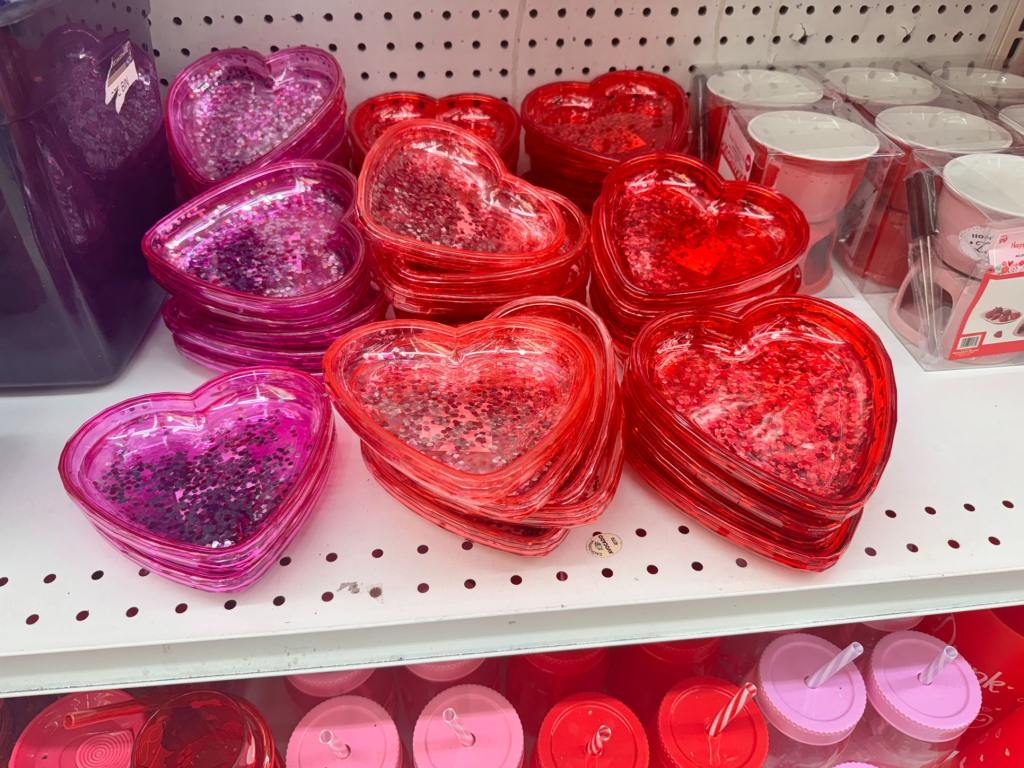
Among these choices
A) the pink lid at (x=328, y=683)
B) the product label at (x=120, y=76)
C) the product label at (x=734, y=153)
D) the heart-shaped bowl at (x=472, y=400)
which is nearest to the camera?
the heart-shaped bowl at (x=472, y=400)

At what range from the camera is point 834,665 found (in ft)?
2.84

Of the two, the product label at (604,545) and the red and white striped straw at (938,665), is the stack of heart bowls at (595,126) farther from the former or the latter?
the red and white striped straw at (938,665)

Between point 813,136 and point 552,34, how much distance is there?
0.41 meters

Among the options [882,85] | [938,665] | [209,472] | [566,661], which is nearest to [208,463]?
[209,472]

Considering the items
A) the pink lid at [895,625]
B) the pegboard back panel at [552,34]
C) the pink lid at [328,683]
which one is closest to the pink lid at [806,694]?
the pink lid at [895,625]

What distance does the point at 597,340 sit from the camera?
777mm

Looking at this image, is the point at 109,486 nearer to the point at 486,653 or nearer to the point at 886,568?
the point at 486,653

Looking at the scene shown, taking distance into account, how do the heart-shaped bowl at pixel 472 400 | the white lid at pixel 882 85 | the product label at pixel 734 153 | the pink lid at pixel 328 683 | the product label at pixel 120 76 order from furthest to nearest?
the white lid at pixel 882 85 → the product label at pixel 734 153 → the pink lid at pixel 328 683 → the product label at pixel 120 76 → the heart-shaped bowl at pixel 472 400

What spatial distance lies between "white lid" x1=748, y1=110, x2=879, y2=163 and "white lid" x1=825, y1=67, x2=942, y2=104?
0.12 meters

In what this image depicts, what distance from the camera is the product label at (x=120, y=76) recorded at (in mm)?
803

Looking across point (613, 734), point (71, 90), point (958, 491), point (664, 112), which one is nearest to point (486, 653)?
point (613, 734)

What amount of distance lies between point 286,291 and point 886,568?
28.0 inches

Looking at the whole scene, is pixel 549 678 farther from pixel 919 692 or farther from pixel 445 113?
pixel 445 113

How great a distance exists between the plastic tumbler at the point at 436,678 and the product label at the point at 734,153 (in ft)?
2.43
